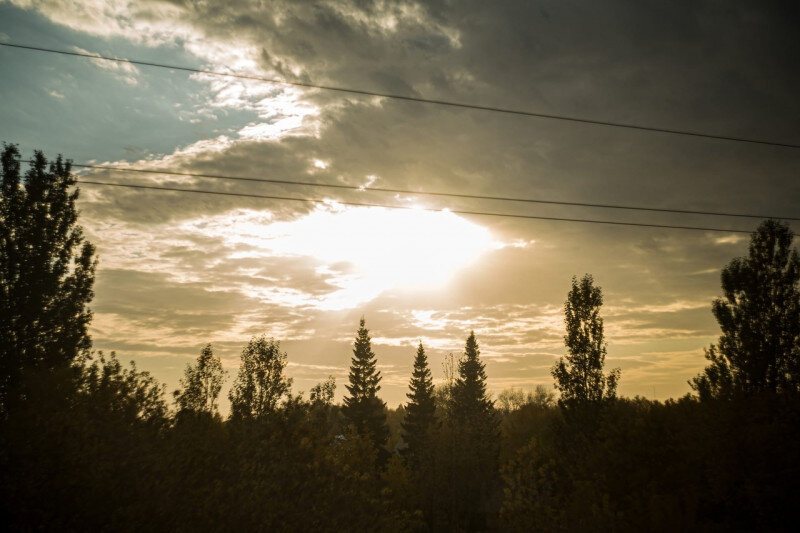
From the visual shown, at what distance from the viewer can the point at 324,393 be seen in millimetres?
42312

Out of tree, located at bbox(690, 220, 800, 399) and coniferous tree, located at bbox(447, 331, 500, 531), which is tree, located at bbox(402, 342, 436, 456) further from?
tree, located at bbox(690, 220, 800, 399)

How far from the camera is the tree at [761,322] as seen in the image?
1321 inches

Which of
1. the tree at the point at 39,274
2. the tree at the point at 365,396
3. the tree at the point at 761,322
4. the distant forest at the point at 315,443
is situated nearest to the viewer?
the distant forest at the point at 315,443

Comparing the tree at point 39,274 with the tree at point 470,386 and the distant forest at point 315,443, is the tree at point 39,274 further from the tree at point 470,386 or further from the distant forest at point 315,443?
the tree at point 470,386

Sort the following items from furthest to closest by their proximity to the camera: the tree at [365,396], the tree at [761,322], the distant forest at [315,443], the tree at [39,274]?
the tree at [365,396], the tree at [761,322], the tree at [39,274], the distant forest at [315,443]

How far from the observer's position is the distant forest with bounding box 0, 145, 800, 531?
1598cm

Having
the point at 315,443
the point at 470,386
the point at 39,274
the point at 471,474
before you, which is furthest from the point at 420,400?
the point at 39,274

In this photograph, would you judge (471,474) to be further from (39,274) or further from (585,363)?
(39,274)

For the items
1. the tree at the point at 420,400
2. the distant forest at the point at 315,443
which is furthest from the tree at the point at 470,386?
the distant forest at the point at 315,443

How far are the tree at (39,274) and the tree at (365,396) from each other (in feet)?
130

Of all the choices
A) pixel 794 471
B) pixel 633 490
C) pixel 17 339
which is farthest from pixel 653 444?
pixel 17 339

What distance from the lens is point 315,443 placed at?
2998 centimetres

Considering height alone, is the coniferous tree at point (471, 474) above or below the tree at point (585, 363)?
below

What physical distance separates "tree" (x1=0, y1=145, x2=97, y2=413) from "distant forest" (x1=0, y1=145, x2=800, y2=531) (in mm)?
80
